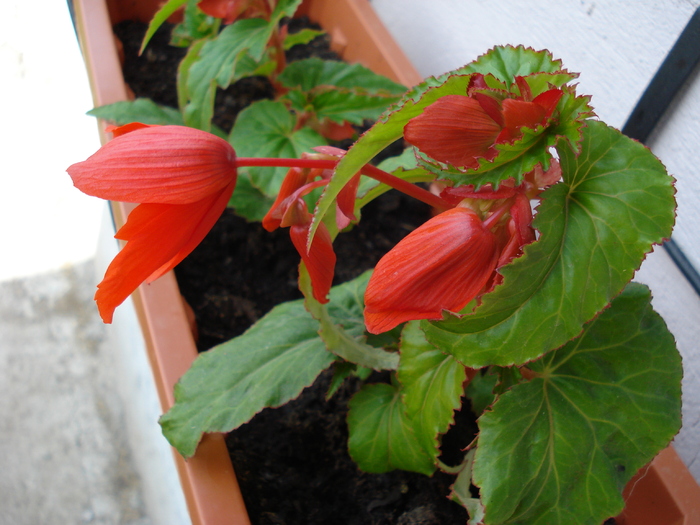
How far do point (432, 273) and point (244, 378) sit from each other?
1.04 ft

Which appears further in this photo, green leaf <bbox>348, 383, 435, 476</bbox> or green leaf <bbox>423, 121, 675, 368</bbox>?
green leaf <bbox>348, 383, 435, 476</bbox>

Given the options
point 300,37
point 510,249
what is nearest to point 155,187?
point 510,249

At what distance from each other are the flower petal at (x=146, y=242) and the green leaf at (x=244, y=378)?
0.74 ft

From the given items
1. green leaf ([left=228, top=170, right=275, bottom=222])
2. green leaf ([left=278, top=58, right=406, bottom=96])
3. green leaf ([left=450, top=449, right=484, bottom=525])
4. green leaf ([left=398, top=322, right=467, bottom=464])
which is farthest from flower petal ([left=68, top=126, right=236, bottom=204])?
green leaf ([left=278, top=58, right=406, bottom=96])

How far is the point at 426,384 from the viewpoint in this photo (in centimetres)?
51

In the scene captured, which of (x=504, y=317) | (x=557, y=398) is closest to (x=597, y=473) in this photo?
(x=557, y=398)

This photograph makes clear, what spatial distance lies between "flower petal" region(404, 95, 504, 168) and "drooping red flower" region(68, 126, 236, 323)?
0.41 ft

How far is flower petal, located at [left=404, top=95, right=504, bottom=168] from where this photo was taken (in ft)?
1.09

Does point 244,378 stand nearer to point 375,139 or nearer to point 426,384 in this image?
point 426,384

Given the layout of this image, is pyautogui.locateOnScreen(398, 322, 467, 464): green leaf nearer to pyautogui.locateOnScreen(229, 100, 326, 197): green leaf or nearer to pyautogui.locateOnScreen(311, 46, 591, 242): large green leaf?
pyautogui.locateOnScreen(311, 46, 591, 242): large green leaf

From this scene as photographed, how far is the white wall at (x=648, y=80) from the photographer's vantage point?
0.61 m

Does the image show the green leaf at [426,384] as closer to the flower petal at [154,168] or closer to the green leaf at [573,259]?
the green leaf at [573,259]

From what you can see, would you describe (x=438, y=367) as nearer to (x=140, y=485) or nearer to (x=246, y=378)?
(x=246, y=378)

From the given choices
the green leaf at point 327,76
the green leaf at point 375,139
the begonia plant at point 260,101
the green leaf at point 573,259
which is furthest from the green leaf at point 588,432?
the green leaf at point 327,76
